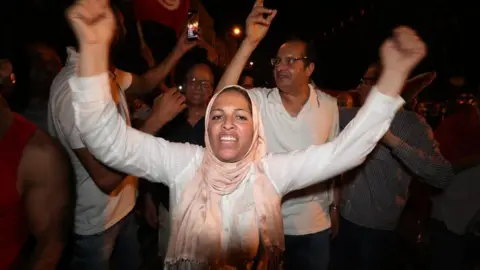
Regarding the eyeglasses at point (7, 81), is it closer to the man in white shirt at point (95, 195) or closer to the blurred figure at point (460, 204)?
the man in white shirt at point (95, 195)

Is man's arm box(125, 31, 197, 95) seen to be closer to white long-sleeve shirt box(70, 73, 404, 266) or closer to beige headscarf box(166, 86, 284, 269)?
white long-sleeve shirt box(70, 73, 404, 266)

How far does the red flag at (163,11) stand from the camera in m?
5.66

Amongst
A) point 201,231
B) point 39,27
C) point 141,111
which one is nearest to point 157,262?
point 141,111

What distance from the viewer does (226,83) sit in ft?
11.0

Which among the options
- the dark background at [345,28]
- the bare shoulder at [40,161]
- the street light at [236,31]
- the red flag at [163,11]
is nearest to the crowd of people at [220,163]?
the bare shoulder at [40,161]

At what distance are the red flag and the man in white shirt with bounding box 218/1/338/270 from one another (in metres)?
2.12

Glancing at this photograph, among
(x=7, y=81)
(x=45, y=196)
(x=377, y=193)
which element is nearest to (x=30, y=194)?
(x=45, y=196)

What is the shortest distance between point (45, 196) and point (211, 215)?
2.70 feet

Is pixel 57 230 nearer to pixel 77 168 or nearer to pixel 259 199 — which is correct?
pixel 77 168

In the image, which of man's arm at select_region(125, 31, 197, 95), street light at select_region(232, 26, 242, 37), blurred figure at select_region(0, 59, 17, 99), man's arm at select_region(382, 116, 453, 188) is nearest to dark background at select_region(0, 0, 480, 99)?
blurred figure at select_region(0, 59, 17, 99)

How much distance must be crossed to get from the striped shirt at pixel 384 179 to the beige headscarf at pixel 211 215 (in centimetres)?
152

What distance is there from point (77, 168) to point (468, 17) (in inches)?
596

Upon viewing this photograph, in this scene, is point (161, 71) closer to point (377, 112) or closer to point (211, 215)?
point (211, 215)

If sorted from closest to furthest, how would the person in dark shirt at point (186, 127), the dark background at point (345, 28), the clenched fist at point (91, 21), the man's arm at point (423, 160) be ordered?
1. the clenched fist at point (91, 21)
2. the man's arm at point (423, 160)
3. the person in dark shirt at point (186, 127)
4. the dark background at point (345, 28)
